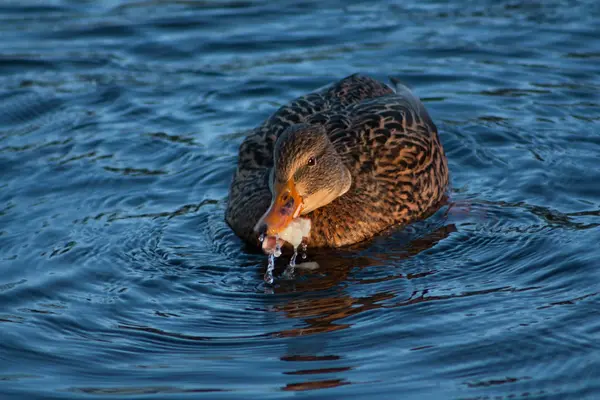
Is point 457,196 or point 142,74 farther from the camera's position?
point 142,74

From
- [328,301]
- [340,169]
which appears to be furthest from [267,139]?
[328,301]

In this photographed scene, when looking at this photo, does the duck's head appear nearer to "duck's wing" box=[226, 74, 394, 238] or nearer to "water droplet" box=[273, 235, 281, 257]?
"water droplet" box=[273, 235, 281, 257]

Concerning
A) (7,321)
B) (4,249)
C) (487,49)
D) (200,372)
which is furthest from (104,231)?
(487,49)

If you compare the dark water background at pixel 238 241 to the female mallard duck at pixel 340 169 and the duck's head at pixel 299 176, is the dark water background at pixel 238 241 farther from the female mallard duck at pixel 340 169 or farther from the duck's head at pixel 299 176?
the duck's head at pixel 299 176

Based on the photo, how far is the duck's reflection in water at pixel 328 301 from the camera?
595 centimetres

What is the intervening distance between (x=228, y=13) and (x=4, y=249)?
737cm

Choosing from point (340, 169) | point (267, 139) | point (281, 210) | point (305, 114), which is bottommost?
point (281, 210)

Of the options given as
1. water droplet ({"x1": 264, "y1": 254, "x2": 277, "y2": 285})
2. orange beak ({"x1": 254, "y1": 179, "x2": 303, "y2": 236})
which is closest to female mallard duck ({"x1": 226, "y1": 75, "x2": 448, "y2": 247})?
orange beak ({"x1": 254, "y1": 179, "x2": 303, "y2": 236})

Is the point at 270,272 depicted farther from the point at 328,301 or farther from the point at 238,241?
the point at 238,241

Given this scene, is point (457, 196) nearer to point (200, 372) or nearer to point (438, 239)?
point (438, 239)

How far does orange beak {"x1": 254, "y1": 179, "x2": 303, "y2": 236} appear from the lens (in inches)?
292

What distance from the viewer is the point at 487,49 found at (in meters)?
12.6

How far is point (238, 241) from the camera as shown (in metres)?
8.26

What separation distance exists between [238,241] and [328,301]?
1398mm
